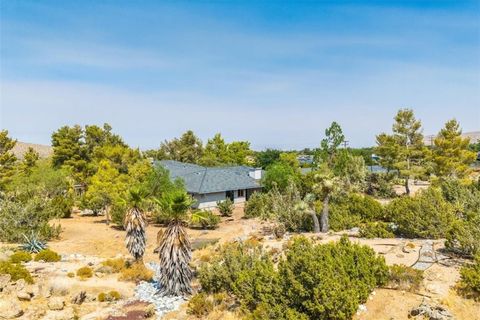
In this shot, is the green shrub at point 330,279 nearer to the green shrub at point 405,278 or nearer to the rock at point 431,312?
the green shrub at point 405,278

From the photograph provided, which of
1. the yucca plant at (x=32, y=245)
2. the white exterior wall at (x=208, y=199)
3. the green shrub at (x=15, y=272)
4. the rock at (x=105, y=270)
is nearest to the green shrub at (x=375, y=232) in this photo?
the rock at (x=105, y=270)

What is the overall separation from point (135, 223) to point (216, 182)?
2462 cm

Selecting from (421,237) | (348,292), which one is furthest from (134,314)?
(421,237)

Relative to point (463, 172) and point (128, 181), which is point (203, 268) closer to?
point (128, 181)

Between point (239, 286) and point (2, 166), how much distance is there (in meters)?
40.0

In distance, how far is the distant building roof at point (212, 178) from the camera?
138 feet

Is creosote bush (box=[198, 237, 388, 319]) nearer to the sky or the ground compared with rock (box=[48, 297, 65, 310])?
nearer to the sky

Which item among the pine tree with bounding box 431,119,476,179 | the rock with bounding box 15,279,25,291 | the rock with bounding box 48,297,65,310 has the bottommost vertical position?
the rock with bounding box 48,297,65,310

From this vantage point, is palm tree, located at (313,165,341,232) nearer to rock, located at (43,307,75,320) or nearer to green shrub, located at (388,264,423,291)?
green shrub, located at (388,264,423,291)

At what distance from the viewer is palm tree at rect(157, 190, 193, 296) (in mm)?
16188

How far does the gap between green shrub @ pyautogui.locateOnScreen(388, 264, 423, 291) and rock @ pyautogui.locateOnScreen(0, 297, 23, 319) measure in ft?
49.5

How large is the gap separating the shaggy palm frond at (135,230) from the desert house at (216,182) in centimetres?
1897

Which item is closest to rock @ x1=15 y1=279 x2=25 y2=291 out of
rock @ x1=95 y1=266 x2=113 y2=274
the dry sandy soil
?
the dry sandy soil

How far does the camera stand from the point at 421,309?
11.9m
